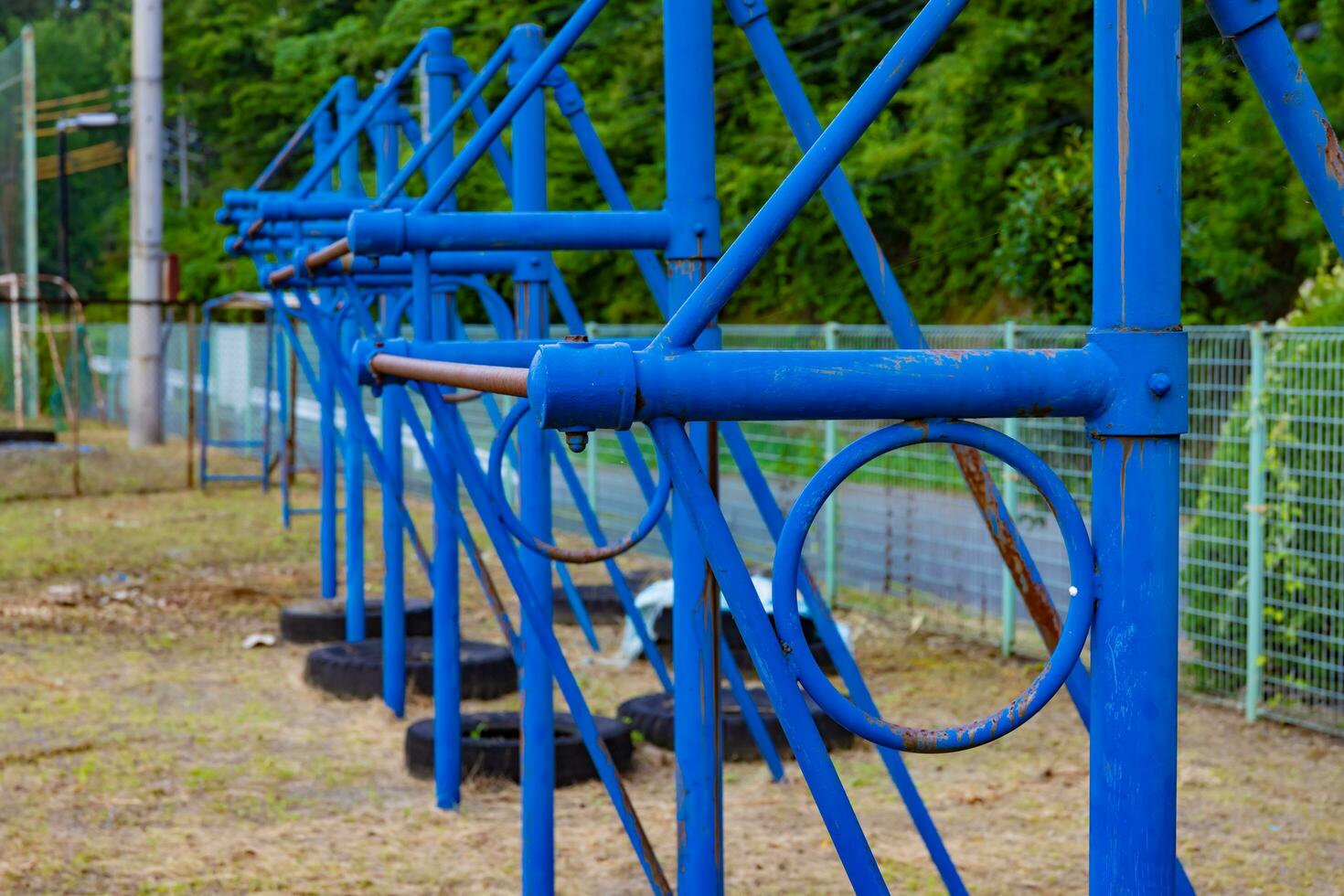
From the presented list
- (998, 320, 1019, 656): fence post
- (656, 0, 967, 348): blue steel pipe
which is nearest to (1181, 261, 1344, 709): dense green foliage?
(998, 320, 1019, 656): fence post

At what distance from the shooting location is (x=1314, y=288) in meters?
7.36

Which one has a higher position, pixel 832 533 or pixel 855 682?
pixel 855 682

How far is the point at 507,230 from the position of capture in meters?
3.09

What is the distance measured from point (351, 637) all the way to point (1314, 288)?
475 centimetres

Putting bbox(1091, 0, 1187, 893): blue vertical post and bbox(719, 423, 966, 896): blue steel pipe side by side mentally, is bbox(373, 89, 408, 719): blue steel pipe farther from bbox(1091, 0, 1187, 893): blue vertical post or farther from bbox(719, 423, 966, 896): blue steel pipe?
bbox(1091, 0, 1187, 893): blue vertical post

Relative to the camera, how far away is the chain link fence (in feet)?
19.6

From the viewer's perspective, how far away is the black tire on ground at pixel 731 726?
18.5 ft

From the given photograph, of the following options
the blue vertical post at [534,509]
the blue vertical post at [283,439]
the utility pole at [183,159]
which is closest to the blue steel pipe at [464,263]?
the blue vertical post at [534,509]

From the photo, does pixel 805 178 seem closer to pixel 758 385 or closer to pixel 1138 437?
pixel 758 385

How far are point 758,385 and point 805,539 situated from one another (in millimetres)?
162

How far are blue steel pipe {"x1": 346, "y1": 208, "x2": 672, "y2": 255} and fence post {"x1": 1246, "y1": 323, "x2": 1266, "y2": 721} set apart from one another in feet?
12.2

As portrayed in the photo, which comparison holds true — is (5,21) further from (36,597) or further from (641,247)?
(641,247)

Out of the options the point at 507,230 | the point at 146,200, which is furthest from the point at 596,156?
the point at 146,200

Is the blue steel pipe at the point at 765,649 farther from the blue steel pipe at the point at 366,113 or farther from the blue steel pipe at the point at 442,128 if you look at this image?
the blue steel pipe at the point at 366,113
